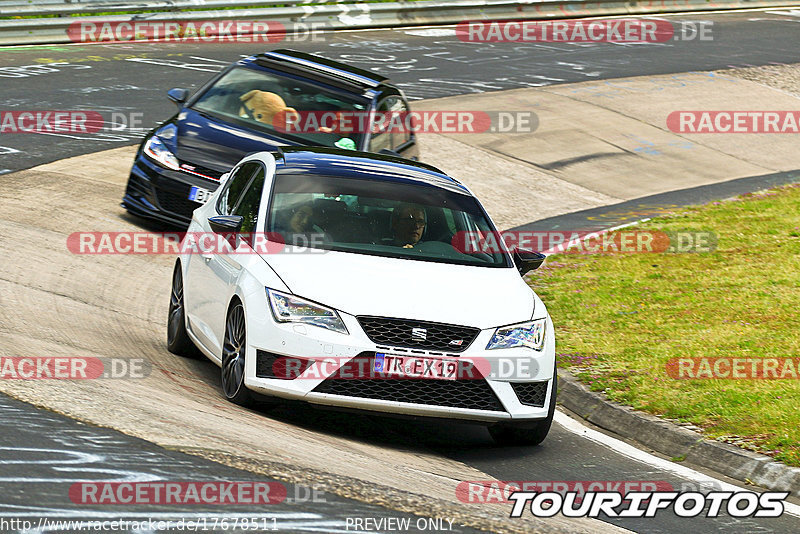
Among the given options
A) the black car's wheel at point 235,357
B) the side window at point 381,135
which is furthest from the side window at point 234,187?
the side window at point 381,135

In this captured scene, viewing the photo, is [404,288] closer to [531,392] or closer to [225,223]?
[531,392]

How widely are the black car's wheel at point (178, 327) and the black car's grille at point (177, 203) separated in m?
2.96

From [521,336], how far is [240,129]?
613cm

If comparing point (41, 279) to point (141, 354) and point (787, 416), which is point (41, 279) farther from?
point (787, 416)

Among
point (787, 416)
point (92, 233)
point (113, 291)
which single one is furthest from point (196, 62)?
point (787, 416)

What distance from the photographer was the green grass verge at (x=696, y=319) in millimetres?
8586

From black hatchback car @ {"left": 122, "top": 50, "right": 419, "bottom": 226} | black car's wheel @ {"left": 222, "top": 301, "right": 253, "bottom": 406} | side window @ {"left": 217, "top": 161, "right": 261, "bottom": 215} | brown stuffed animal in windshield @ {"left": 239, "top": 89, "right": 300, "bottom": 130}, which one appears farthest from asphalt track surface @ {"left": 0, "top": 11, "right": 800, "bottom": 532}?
brown stuffed animal in windshield @ {"left": 239, "top": 89, "right": 300, "bottom": 130}

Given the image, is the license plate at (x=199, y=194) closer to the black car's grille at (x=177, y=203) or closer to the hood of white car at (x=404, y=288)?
the black car's grille at (x=177, y=203)

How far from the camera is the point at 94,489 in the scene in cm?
539

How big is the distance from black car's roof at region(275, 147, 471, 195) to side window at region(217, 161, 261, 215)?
10.0 inches

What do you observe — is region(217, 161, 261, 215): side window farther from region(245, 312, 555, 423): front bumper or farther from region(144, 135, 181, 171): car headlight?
region(144, 135, 181, 171): car headlight

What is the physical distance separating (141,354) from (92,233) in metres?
4.07

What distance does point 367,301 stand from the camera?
7316mm

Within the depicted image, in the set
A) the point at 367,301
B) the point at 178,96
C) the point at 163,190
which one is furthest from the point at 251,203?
the point at 178,96
